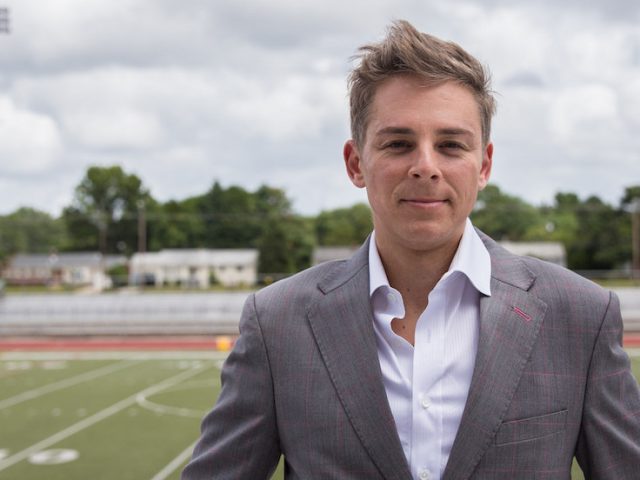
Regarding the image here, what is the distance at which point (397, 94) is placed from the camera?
1798 mm

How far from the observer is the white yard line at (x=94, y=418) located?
10898 mm

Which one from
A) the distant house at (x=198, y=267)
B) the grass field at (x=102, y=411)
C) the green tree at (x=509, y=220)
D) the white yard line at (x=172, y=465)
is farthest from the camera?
the green tree at (x=509, y=220)

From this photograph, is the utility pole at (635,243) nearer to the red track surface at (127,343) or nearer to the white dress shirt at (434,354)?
the red track surface at (127,343)

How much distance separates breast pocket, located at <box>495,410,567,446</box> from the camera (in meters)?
1.78

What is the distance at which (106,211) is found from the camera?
74.9 meters

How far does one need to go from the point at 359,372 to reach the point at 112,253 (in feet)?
212

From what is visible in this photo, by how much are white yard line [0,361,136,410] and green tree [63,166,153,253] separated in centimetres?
4508

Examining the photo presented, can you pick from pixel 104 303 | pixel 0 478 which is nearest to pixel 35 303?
pixel 104 303

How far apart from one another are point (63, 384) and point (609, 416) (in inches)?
644

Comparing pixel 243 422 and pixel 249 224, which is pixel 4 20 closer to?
pixel 243 422

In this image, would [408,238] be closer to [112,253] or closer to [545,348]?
[545,348]

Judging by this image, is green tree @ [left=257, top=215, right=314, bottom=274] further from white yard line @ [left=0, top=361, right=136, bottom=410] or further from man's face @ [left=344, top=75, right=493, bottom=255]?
man's face @ [left=344, top=75, right=493, bottom=255]

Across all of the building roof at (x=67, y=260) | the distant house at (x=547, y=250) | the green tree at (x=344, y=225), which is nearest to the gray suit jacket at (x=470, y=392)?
the distant house at (x=547, y=250)

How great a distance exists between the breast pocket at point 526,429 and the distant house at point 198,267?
49838 mm
